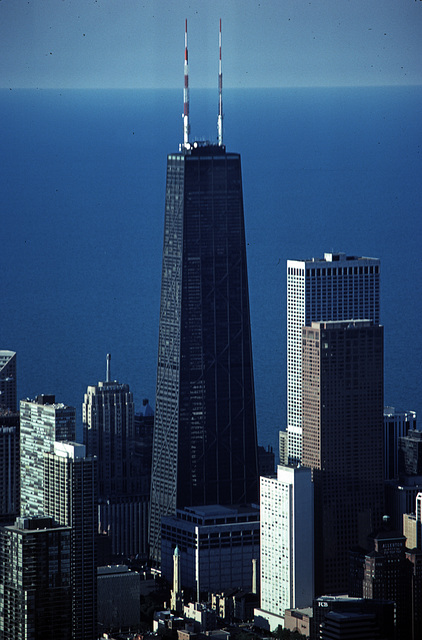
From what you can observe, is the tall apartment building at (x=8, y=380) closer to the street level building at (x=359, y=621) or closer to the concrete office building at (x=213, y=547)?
the concrete office building at (x=213, y=547)

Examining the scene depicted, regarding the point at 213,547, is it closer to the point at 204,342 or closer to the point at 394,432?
the point at 394,432

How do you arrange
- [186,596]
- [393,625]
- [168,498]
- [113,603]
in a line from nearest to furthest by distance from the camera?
[393,625]
[113,603]
[186,596]
[168,498]

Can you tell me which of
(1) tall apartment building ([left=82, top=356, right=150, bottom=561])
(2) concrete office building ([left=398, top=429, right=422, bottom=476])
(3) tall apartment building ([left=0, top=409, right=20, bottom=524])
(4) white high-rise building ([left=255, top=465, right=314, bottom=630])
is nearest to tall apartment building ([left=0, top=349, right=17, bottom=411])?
(3) tall apartment building ([left=0, top=409, right=20, bottom=524])

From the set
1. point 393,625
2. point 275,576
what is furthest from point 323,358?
point 393,625

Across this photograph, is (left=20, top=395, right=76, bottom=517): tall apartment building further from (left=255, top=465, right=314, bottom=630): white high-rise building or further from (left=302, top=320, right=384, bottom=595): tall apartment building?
(left=302, top=320, right=384, bottom=595): tall apartment building

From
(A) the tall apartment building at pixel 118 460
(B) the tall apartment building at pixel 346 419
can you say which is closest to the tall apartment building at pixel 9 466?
(A) the tall apartment building at pixel 118 460

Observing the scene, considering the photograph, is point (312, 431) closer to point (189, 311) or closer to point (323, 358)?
point (323, 358)
